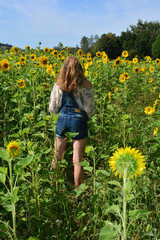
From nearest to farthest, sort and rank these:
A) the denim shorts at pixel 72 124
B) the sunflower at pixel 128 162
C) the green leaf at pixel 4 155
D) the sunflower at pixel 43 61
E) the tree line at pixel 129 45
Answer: the sunflower at pixel 128 162, the green leaf at pixel 4 155, the denim shorts at pixel 72 124, the sunflower at pixel 43 61, the tree line at pixel 129 45

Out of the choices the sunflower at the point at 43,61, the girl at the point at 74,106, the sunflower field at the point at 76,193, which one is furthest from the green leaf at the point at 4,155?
the sunflower at the point at 43,61

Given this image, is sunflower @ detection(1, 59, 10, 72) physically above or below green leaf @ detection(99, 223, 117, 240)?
above

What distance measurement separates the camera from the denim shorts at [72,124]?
8.74 feet

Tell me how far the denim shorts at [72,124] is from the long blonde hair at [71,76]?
11.1 inches

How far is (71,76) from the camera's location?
2.68 metres

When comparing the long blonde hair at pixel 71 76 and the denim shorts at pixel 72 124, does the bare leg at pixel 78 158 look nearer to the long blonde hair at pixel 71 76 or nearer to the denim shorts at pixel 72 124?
the denim shorts at pixel 72 124

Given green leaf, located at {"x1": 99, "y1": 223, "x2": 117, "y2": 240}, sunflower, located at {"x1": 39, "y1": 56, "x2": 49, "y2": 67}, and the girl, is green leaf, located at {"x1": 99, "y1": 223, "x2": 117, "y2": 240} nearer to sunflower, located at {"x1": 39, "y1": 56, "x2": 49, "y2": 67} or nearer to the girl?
the girl

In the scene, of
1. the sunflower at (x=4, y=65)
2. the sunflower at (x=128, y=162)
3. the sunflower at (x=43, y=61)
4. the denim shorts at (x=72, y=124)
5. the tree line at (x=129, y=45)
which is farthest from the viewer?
the tree line at (x=129, y=45)

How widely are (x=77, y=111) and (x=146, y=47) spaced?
43.1 metres

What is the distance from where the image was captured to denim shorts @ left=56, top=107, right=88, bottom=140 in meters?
2.66

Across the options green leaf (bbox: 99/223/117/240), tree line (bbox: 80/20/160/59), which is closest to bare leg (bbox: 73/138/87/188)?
green leaf (bbox: 99/223/117/240)

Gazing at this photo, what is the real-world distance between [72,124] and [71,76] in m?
0.55

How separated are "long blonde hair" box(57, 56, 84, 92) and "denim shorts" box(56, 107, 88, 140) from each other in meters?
0.28

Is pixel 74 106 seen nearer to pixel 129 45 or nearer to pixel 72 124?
pixel 72 124
